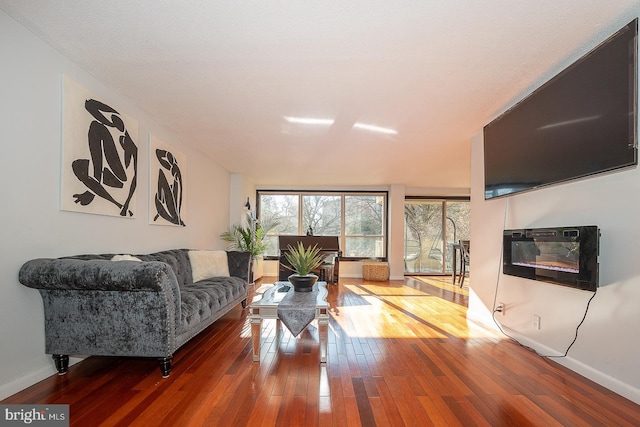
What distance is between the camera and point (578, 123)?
2.34 metres

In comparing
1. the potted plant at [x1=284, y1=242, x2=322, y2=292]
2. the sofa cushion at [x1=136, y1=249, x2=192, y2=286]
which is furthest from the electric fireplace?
the sofa cushion at [x1=136, y1=249, x2=192, y2=286]

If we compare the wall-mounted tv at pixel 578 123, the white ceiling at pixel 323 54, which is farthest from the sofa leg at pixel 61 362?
the wall-mounted tv at pixel 578 123

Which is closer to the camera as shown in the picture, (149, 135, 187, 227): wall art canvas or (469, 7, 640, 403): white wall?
(469, 7, 640, 403): white wall

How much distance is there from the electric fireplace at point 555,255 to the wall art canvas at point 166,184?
3.75 metres

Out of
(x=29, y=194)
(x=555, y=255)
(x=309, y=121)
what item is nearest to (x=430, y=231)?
(x=309, y=121)

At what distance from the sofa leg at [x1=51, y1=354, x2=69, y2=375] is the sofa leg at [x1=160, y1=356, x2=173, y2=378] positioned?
2.23 feet

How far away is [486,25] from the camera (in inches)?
80.4

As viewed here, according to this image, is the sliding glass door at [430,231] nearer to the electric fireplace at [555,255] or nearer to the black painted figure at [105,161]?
the electric fireplace at [555,255]

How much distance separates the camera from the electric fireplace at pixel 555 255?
2.27m

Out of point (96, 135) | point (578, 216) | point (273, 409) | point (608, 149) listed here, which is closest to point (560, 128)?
point (608, 149)

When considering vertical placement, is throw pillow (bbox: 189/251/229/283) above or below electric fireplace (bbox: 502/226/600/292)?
below

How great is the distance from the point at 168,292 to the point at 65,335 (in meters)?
0.76

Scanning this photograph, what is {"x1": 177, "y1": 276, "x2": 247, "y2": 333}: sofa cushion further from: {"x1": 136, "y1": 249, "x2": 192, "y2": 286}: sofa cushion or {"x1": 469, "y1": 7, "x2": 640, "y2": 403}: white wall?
{"x1": 469, "y1": 7, "x2": 640, "y2": 403}: white wall

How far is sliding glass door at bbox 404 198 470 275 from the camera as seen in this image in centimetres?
859
